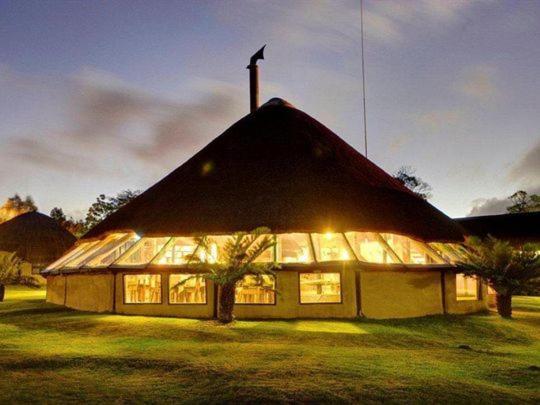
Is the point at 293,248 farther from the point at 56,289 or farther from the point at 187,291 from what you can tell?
the point at 56,289

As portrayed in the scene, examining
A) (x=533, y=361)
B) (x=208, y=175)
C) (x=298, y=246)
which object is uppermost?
(x=208, y=175)

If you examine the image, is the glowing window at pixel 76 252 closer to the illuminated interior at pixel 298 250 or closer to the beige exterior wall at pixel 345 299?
the illuminated interior at pixel 298 250

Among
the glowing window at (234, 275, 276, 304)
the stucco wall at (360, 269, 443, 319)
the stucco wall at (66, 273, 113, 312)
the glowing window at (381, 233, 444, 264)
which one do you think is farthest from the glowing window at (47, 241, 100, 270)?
the glowing window at (381, 233, 444, 264)

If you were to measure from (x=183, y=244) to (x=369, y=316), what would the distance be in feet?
25.3

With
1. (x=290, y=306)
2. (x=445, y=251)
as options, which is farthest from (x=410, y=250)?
(x=290, y=306)

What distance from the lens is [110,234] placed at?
74.4 feet

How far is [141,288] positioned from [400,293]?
33.2 feet

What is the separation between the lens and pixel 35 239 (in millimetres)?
49969

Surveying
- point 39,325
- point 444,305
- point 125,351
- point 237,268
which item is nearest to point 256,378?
point 125,351

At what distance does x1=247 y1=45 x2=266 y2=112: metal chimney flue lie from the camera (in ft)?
105

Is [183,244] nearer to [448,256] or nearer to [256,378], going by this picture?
[448,256]

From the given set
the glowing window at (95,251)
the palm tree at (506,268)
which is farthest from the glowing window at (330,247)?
the glowing window at (95,251)

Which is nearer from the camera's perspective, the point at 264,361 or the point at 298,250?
the point at 264,361

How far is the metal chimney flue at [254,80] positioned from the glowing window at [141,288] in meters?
14.5
